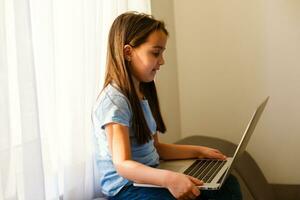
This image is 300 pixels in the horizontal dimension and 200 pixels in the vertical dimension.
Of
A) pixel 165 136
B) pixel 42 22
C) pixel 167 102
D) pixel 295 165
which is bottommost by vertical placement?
pixel 295 165

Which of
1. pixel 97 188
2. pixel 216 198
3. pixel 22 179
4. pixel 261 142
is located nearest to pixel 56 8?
pixel 22 179

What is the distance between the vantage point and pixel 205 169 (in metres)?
1.15

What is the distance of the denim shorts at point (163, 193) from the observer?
1015 millimetres

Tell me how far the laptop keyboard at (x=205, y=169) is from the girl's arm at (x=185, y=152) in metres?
0.03

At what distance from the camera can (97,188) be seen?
128cm

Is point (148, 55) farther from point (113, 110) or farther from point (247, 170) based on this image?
point (247, 170)

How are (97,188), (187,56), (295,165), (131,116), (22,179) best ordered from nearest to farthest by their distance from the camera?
1. (22,179)
2. (131,116)
3. (97,188)
4. (295,165)
5. (187,56)

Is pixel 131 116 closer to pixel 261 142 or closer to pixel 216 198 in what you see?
pixel 216 198

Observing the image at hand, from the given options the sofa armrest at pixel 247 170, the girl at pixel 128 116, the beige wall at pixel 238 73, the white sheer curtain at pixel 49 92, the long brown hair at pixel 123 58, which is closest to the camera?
the white sheer curtain at pixel 49 92

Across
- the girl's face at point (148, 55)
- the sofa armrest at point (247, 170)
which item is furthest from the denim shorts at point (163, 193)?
the sofa armrest at point (247, 170)

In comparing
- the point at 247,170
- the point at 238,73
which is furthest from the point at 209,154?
the point at 238,73

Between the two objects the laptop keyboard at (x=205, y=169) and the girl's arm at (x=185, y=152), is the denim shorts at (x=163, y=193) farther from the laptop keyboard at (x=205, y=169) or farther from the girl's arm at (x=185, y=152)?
the girl's arm at (x=185, y=152)

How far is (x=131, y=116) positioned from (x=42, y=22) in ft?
1.18

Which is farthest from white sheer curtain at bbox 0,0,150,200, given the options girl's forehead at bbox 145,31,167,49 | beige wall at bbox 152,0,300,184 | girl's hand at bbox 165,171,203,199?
beige wall at bbox 152,0,300,184
